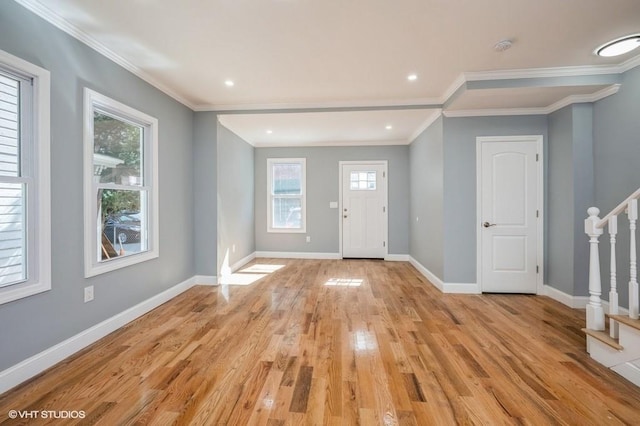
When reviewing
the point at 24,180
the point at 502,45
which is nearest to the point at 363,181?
the point at 502,45

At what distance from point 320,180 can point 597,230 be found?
4.55m

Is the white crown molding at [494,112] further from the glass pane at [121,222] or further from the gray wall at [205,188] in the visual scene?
the glass pane at [121,222]

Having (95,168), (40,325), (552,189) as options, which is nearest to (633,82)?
(552,189)

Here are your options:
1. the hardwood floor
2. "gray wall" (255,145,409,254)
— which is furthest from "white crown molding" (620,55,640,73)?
"gray wall" (255,145,409,254)

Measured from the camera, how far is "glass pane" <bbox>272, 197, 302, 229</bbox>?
6.22m

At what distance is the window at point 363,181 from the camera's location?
6027 millimetres

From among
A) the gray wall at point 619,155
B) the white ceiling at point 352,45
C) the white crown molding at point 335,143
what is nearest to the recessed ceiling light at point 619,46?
the white ceiling at point 352,45

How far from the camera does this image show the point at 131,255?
114 inches

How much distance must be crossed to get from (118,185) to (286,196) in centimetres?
369

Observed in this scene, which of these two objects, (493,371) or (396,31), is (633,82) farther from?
(493,371)

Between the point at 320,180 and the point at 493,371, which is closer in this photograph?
the point at 493,371

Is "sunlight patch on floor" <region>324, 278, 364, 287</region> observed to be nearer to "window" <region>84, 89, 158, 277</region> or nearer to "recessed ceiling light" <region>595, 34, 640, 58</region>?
"window" <region>84, 89, 158, 277</region>

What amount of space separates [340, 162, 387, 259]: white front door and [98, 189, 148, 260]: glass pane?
3883 mm

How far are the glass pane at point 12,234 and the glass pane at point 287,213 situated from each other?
4.43 m
